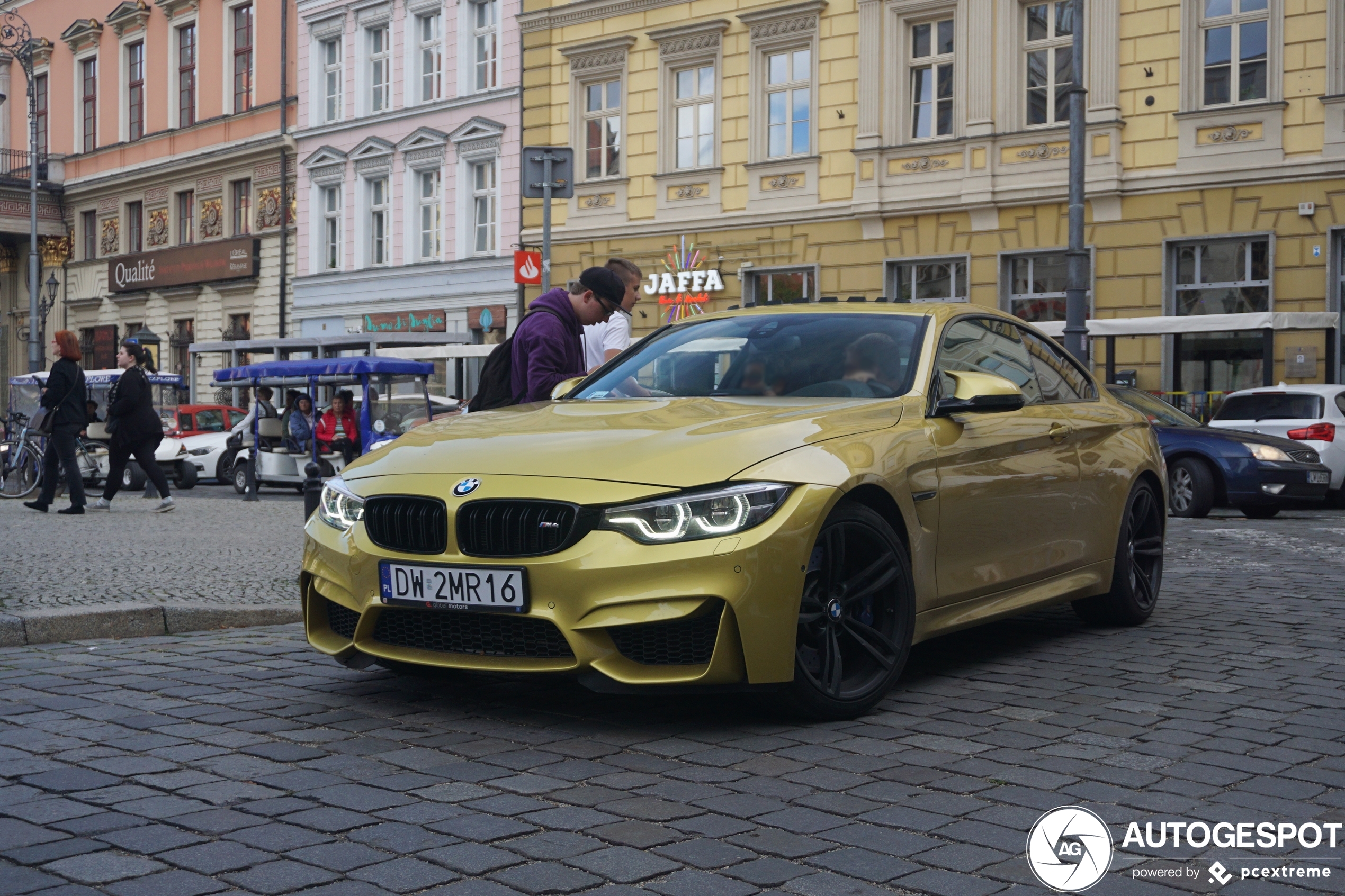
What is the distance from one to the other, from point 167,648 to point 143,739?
2081 millimetres

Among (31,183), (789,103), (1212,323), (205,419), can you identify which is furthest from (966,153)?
(31,183)

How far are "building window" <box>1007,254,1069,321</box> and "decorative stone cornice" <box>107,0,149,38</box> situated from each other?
2813 cm

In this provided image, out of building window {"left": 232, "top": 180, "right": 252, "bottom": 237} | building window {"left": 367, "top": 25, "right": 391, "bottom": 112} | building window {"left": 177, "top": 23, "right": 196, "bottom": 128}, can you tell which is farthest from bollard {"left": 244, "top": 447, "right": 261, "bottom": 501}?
building window {"left": 177, "top": 23, "right": 196, "bottom": 128}

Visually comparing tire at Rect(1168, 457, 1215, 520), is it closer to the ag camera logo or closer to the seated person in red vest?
the seated person in red vest

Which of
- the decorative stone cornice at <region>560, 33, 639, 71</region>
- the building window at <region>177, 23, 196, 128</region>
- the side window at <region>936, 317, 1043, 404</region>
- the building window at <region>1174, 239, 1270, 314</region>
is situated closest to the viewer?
the side window at <region>936, 317, 1043, 404</region>

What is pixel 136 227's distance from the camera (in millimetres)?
42969

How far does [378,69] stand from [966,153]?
1618 cm

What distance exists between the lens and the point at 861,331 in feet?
19.8

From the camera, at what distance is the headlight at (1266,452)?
1542cm

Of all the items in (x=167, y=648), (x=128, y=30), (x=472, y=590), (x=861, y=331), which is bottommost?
(x=167, y=648)

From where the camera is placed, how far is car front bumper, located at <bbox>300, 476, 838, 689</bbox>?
14.8 ft

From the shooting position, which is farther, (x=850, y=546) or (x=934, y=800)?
(x=850, y=546)

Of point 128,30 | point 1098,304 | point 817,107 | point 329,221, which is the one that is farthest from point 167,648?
point 128,30

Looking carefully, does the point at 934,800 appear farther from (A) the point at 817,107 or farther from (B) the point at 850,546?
(A) the point at 817,107
